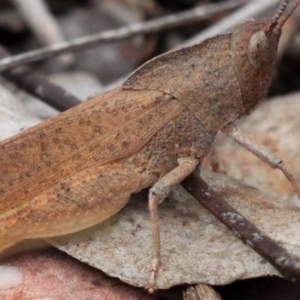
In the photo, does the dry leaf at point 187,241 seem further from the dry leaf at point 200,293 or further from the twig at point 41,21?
the twig at point 41,21

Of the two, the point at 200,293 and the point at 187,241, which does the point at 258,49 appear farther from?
the point at 200,293

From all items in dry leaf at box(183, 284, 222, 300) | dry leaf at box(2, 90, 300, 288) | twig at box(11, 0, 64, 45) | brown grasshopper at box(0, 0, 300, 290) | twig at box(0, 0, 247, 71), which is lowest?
dry leaf at box(183, 284, 222, 300)

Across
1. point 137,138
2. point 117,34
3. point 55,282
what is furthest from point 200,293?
point 117,34

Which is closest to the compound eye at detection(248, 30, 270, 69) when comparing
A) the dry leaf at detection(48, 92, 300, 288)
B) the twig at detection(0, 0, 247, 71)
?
the dry leaf at detection(48, 92, 300, 288)

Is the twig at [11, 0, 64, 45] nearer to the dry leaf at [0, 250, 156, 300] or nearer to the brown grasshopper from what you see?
the brown grasshopper

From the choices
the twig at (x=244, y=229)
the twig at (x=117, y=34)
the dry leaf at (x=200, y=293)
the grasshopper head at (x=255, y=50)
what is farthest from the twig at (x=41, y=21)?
the dry leaf at (x=200, y=293)

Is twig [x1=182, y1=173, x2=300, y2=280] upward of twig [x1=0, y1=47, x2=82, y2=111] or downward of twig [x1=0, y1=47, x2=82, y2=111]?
downward

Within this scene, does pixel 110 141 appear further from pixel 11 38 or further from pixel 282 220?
pixel 11 38
